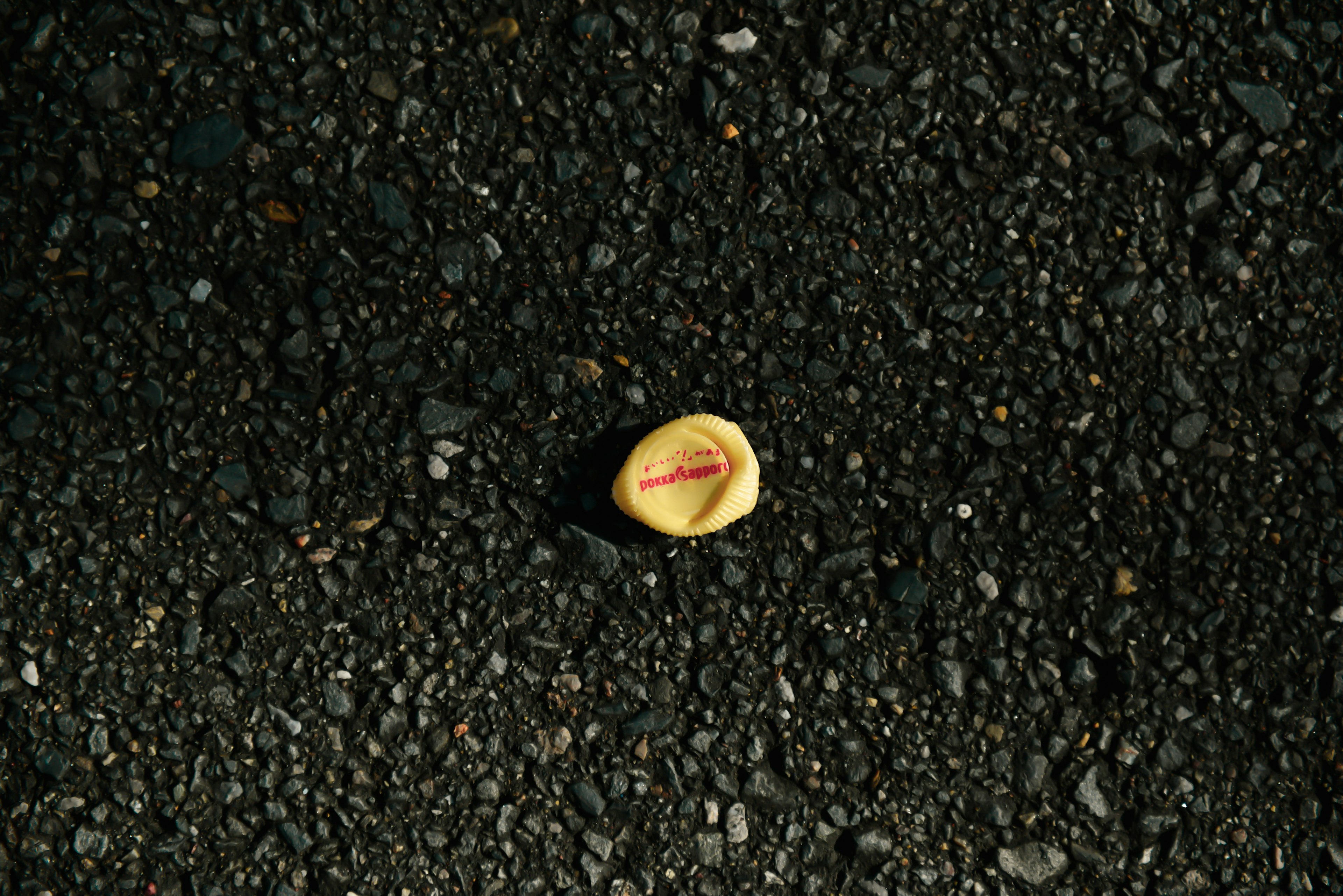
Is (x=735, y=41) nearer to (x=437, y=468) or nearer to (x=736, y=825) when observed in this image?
(x=437, y=468)

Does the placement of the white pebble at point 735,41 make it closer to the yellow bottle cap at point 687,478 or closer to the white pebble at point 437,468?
the yellow bottle cap at point 687,478

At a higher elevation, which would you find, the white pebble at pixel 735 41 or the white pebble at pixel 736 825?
the white pebble at pixel 735 41

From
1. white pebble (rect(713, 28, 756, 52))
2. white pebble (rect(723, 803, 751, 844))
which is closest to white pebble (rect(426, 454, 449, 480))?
white pebble (rect(723, 803, 751, 844))

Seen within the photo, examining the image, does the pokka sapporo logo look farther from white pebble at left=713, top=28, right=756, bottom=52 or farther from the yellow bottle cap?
white pebble at left=713, top=28, right=756, bottom=52

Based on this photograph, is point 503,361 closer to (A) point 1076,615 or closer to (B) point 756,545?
(B) point 756,545

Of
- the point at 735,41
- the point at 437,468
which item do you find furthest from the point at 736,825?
the point at 735,41

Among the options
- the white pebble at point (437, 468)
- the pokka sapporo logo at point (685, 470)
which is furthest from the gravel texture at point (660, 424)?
the pokka sapporo logo at point (685, 470)

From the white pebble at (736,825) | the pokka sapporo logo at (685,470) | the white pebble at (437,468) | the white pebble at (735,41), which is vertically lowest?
the white pebble at (736,825)
